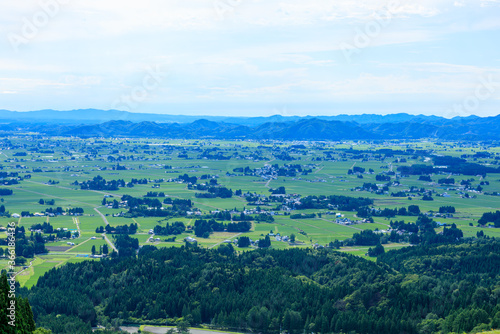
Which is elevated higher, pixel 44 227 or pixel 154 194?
pixel 154 194

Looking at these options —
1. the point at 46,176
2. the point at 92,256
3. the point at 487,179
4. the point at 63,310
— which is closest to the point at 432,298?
the point at 63,310

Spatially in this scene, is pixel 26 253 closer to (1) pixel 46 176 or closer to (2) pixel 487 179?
(1) pixel 46 176

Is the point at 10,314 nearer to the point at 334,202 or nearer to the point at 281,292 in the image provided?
the point at 281,292

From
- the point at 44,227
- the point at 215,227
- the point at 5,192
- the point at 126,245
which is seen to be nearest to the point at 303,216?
the point at 215,227

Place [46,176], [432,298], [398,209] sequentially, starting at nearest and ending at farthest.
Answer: [432,298]
[398,209]
[46,176]

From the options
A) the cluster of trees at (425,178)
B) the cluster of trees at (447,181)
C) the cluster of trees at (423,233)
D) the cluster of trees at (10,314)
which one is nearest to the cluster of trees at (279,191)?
the cluster of trees at (423,233)

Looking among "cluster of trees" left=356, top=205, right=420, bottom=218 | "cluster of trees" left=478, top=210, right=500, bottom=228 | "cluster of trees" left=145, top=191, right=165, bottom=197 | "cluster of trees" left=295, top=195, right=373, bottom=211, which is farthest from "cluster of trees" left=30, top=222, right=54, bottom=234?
"cluster of trees" left=478, top=210, right=500, bottom=228
